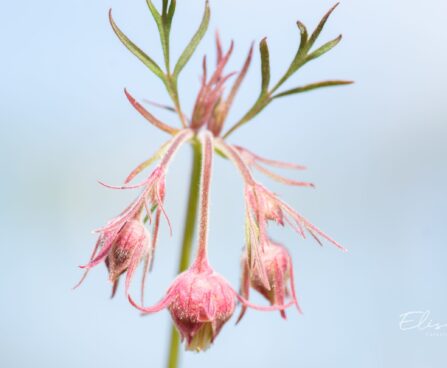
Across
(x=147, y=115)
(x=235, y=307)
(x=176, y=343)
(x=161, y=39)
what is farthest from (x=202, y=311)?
(x=161, y=39)

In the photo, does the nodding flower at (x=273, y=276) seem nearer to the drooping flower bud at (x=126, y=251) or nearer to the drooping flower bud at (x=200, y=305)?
the drooping flower bud at (x=200, y=305)

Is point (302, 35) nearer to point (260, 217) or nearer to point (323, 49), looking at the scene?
point (323, 49)

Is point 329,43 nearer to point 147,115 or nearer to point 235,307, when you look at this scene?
point 147,115

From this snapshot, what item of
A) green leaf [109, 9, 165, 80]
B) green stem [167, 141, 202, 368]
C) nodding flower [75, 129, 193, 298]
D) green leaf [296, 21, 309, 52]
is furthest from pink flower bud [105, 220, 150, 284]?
green leaf [296, 21, 309, 52]

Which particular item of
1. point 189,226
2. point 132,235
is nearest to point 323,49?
point 189,226

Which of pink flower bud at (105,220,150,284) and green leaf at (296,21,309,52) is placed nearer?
pink flower bud at (105,220,150,284)

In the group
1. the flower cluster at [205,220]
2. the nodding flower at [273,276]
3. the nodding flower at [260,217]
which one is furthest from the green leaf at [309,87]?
the nodding flower at [273,276]

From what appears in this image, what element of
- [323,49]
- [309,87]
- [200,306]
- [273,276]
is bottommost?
[200,306]

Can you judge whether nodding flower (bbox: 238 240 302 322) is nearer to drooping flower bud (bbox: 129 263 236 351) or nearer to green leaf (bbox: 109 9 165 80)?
drooping flower bud (bbox: 129 263 236 351)
